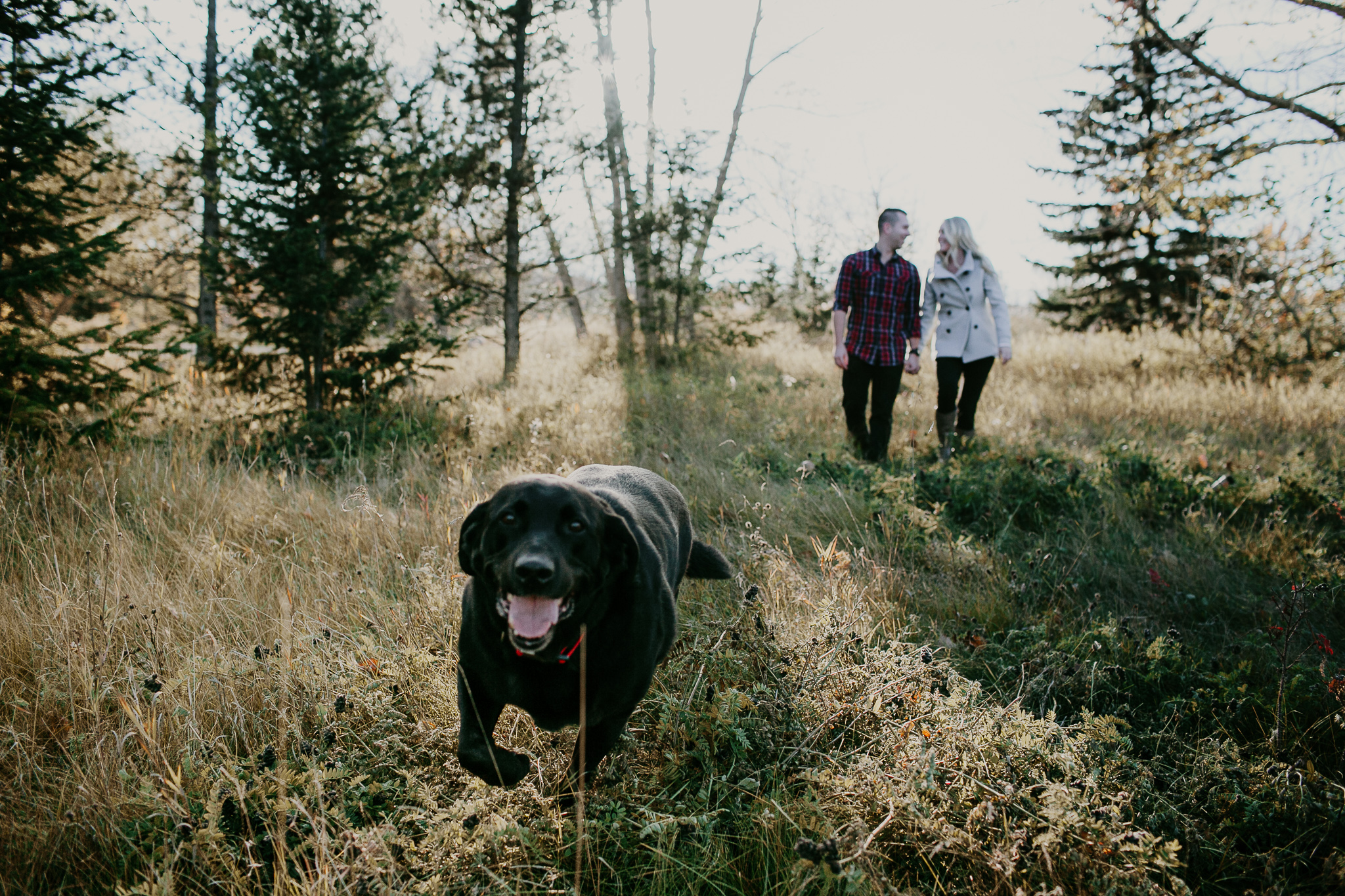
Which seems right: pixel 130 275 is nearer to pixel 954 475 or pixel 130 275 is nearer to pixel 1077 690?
pixel 954 475

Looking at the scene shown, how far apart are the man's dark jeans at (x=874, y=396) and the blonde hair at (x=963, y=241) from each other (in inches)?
45.8

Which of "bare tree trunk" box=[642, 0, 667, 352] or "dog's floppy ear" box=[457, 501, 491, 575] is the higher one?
"bare tree trunk" box=[642, 0, 667, 352]

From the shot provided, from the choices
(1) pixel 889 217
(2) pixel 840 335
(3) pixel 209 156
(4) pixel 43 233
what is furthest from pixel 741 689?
(3) pixel 209 156

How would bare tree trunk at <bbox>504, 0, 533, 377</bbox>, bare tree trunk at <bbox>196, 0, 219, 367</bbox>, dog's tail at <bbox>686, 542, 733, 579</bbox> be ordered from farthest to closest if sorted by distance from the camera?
bare tree trunk at <bbox>504, 0, 533, 377</bbox>, bare tree trunk at <bbox>196, 0, 219, 367</bbox>, dog's tail at <bbox>686, 542, 733, 579</bbox>

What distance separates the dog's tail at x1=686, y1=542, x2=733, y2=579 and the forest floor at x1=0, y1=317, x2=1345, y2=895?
0.23m

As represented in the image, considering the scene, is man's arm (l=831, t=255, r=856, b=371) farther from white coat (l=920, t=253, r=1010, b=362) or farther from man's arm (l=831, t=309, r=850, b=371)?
white coat (l=920, t=253, r=1010, b=362)

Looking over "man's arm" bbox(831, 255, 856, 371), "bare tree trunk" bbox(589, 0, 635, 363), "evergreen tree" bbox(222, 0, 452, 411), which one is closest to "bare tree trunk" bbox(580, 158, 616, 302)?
"bare tree trunk" bbox(589, 0, 635, 363)

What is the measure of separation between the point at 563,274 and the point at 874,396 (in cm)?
1123

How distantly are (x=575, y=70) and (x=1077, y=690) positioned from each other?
1029 cm

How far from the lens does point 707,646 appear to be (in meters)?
2.98

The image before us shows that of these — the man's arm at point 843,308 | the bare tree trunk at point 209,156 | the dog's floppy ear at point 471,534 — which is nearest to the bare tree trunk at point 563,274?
the bare tree trunk at point 209,156

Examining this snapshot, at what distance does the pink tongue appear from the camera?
1855mm

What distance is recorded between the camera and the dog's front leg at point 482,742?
6.58ft

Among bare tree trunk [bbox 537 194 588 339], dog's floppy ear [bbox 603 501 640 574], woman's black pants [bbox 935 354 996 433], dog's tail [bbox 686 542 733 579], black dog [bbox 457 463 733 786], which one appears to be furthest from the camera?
bare tree trunk [bbox 537 194 588 339]
